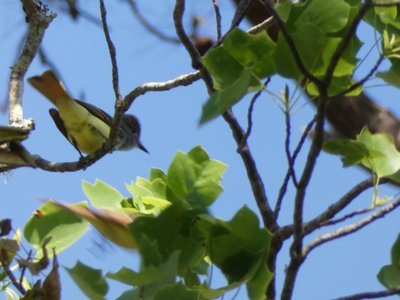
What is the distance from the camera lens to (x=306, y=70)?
37.8 inches

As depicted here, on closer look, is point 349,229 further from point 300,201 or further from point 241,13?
point 241,13

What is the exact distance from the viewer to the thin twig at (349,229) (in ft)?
3.30

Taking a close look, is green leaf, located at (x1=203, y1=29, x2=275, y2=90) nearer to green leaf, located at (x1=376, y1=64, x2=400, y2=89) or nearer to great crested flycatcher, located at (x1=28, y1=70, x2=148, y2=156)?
green leaf, located at (x1=376, y1=64, x2=400, y2=89)

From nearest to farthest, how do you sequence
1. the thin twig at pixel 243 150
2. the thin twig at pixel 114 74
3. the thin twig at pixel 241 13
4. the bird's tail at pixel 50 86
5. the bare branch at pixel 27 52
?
1. the thin twig at pixel 243 150
2. the thin twig at pixel 241 13
3. the thin twig at pixel 114 74
4. the bare branch at pixel 27 52
5. the bird's tail at pixel 50 86

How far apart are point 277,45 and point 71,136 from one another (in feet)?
6.60

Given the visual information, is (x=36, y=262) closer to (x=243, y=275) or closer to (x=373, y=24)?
(x=243, y=275)

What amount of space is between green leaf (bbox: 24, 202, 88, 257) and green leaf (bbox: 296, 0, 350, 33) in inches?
16.7

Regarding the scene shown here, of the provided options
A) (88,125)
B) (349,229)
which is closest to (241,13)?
(349,229)

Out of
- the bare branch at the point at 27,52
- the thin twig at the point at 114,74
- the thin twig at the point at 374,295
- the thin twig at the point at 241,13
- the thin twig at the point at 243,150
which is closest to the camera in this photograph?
the thin twig at the point at 374,295

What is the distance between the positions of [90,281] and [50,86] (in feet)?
4.35

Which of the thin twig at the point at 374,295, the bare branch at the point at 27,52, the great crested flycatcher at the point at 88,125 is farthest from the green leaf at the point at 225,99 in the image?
the great crested flycatcher at the point at 88,125

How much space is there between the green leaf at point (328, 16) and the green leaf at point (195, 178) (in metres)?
0.26

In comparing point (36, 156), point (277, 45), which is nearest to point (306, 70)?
point (277, 45)

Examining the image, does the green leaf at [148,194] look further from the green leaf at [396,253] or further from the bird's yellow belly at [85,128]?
the bird's yellow belly at [85,128]
